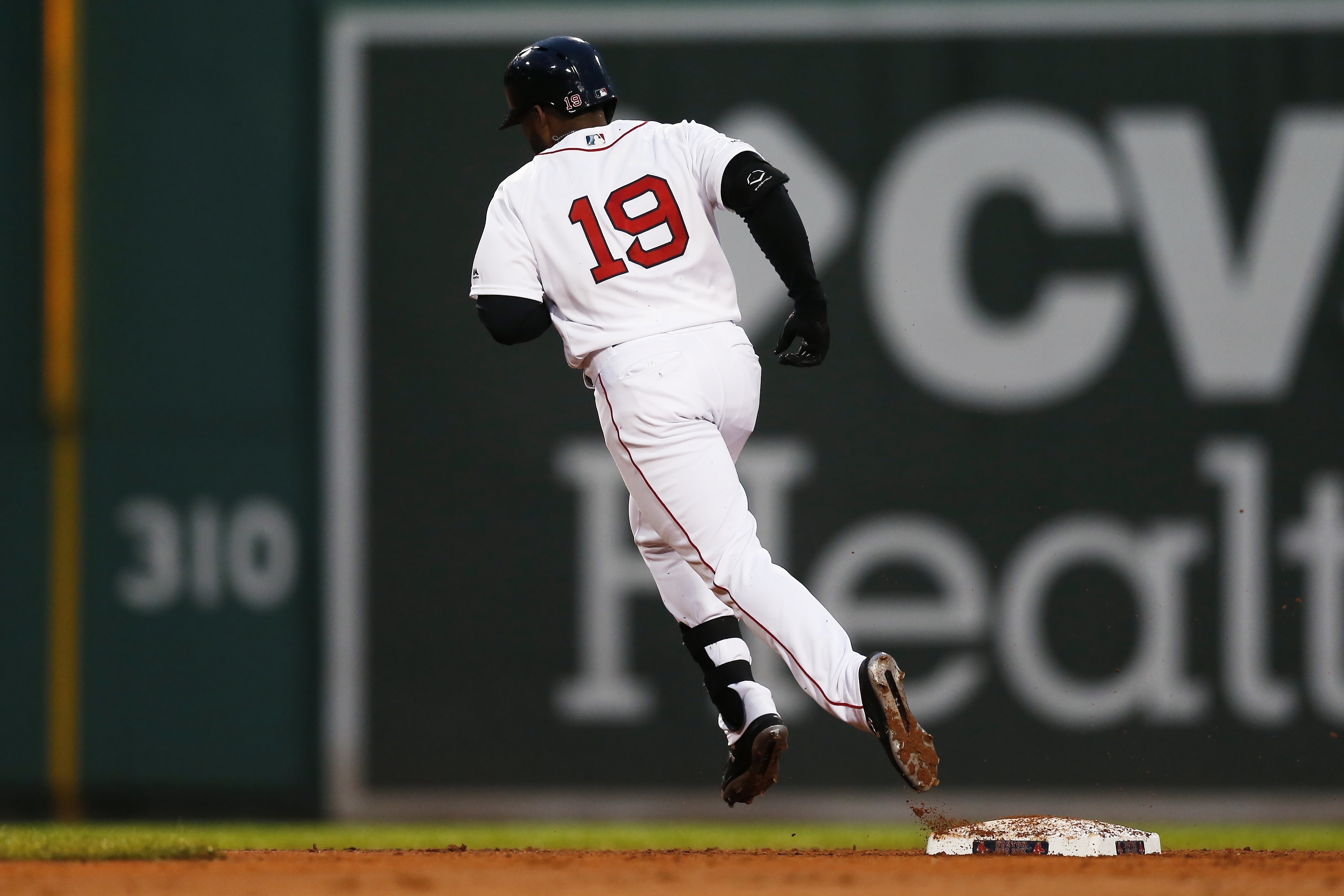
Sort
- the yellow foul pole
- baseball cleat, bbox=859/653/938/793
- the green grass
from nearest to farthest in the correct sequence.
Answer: baseball cleat, bbox=859/653/938/793 < the green grass < the yellow foul pole

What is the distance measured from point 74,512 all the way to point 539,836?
213cm

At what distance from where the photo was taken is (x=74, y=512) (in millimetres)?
6297

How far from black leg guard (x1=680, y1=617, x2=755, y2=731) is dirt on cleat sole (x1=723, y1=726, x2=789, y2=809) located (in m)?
0.12

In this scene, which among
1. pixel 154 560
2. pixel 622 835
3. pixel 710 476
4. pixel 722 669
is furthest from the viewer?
pixel 154 560

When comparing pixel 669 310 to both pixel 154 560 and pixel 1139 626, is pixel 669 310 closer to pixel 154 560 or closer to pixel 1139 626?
pixel 1139 626

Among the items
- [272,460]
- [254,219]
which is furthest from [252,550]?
[254,219]

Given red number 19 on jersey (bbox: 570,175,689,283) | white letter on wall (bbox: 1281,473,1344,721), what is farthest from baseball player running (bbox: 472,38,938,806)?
white letter on wall (bbox: 1281,473,1344,721)

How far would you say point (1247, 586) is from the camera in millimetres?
5938

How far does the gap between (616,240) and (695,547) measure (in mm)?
702

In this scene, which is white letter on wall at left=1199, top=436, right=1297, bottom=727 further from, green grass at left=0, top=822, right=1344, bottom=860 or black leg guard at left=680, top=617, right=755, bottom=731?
black leg guard at left=680, top=617, right=755, bottom=731

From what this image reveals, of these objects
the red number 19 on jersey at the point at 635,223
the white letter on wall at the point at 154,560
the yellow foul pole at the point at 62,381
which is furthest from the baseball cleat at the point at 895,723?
the yellow foul pole at the point at 62,381

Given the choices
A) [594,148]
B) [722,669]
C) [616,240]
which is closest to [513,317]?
[616,240]

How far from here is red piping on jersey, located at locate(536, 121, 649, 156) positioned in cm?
382

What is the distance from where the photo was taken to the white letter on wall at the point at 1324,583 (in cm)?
589
